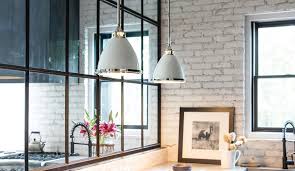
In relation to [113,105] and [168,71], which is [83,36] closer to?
[113,105]

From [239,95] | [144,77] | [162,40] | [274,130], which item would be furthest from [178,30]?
[274,130]

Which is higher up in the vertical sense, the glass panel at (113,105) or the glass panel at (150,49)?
the glass panel at (150,49)

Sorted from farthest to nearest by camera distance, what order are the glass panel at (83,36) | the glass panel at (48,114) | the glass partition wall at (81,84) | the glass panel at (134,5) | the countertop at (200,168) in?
the glass panel at (48,114) < the glass panel at (83,36) < the glass panel at (134,5) < the glass partition wall at (81,84) < the countertop at (200,168)

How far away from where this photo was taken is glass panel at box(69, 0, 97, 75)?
5.54 m

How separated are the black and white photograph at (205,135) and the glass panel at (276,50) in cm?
86

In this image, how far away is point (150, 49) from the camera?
5.55 metres

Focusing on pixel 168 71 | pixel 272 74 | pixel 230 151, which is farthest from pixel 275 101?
pixel 168 71

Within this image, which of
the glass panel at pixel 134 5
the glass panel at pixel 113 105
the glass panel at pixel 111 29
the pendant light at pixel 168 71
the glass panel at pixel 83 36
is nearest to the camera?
the pendant light at pixel 168 71

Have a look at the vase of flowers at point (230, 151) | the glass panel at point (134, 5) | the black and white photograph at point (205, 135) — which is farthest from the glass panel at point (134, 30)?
the vase of flowers at point (230, 151)

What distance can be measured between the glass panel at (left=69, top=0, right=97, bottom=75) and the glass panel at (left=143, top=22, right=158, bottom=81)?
2.10ft

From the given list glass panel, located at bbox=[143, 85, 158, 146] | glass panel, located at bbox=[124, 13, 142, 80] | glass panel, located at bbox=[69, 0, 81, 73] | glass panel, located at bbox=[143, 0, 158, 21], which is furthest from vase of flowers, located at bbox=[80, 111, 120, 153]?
glass panel, located at bbox=[143, 0, 158, 21]

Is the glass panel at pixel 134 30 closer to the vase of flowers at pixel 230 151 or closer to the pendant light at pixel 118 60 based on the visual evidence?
the vase of flowers at pixel 230 151

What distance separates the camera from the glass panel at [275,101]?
5043 millimetres

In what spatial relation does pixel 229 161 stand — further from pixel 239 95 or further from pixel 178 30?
pixel 178 30
